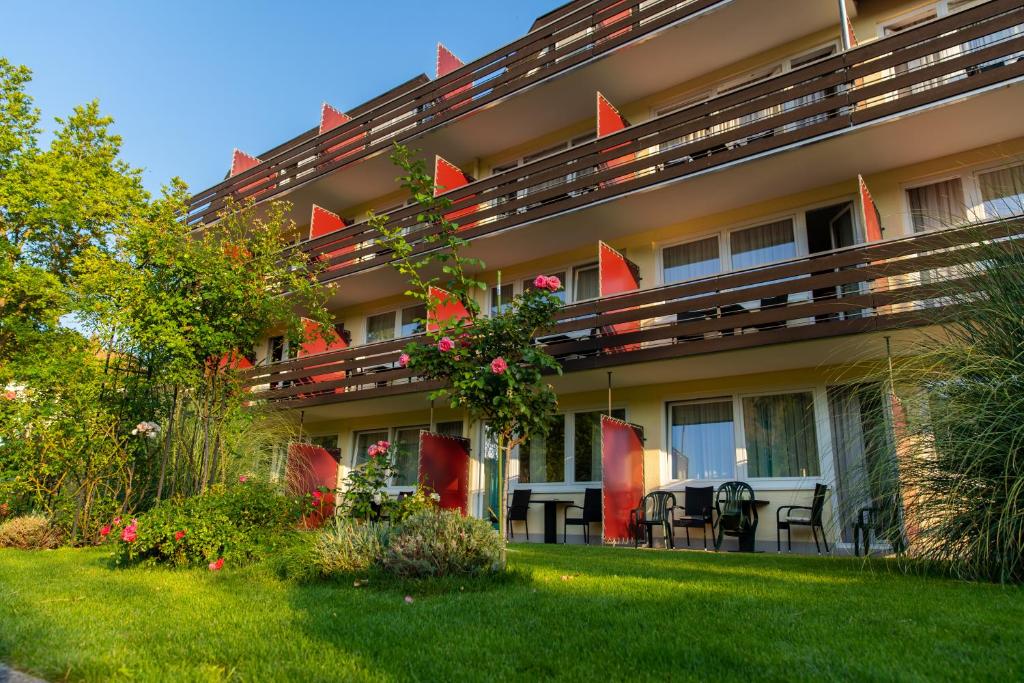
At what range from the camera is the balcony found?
12625 mm

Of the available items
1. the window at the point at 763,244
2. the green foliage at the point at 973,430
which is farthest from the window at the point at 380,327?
the green foliage at the point at 973,430

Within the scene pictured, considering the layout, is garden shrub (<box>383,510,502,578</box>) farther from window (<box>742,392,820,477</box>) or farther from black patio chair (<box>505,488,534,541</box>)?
black patio chair (<box>505,488,534,541</box>)

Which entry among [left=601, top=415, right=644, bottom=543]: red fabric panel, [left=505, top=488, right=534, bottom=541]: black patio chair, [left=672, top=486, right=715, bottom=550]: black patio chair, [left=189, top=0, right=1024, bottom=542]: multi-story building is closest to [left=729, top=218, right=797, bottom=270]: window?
[left=189, top=0, right=1024, bottom=542]: multi-story building

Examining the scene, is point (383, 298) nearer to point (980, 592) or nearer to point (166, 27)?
point (166, 27)

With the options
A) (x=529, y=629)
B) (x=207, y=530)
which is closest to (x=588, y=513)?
(x=207, y=530)

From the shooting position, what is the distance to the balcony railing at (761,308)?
934 centimetres

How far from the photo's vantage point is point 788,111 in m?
11.1

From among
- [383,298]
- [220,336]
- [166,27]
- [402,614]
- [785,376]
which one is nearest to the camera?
[402,614]

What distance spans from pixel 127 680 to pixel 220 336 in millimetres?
6188

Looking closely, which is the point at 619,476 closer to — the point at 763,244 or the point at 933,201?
the point at 763,244

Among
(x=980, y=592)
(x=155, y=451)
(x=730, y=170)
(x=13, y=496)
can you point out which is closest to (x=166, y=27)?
(x=155, y=451)

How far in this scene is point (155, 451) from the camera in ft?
34.4

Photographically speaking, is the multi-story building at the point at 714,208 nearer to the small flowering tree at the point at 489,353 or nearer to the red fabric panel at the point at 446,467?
the red fabric panel at the point at 446,467

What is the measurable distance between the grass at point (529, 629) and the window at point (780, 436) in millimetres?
5619
